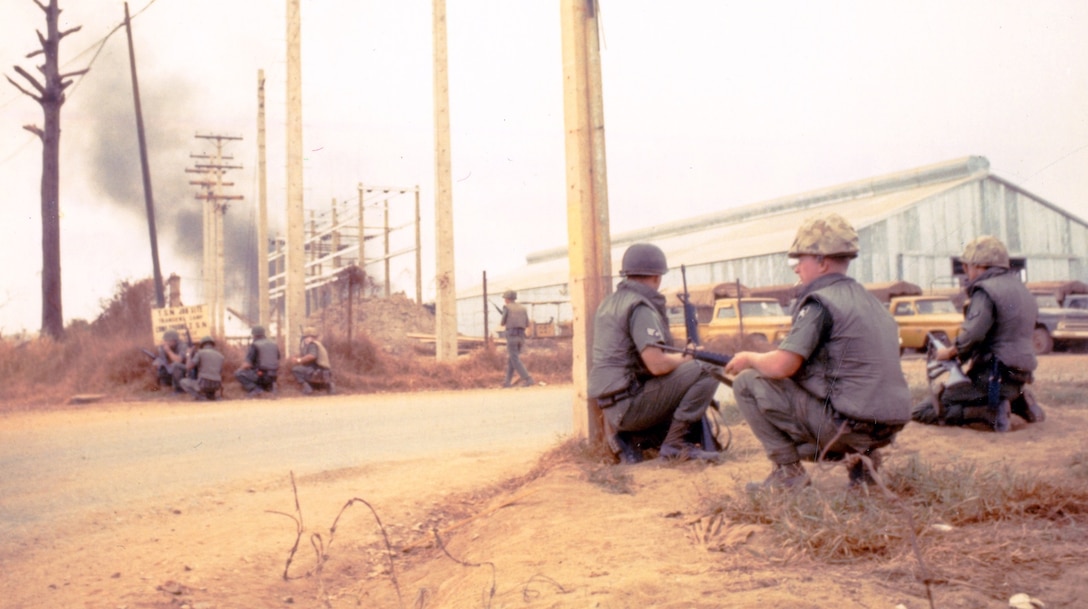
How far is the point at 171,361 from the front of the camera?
17812 mm

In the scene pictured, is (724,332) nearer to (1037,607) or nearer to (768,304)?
(768,304)

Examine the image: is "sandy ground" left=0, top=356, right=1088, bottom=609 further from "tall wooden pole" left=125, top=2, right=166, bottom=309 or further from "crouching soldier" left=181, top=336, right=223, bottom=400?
"tall wooden pole" left=125, top=2, right=166, bottom=309

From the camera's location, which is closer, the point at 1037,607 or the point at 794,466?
the point at 1037,607

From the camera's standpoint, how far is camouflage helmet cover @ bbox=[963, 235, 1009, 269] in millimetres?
6711

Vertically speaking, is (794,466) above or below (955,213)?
below

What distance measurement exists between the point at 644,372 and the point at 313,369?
504 inches

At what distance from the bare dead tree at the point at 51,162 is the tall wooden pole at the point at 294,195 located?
626cm

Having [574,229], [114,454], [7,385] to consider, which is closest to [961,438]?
[574,229]

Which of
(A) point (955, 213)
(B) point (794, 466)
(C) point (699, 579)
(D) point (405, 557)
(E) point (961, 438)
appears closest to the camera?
(C) point (699, 579)

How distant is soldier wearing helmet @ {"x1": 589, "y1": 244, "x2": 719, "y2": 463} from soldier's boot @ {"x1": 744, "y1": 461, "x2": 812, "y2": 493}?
3.58 feet

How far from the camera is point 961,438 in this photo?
6.40 meters

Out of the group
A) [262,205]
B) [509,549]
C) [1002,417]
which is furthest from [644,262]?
[262,205]

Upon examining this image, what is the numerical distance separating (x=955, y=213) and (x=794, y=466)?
1319 inches

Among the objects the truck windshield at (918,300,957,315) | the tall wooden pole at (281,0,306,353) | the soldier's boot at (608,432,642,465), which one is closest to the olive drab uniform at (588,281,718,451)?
the soldier's boot at (608,432,642,465)
